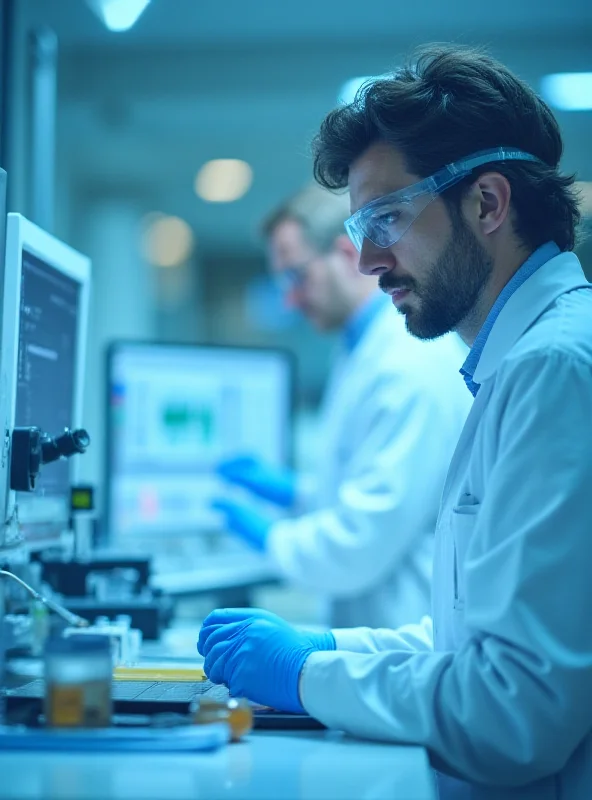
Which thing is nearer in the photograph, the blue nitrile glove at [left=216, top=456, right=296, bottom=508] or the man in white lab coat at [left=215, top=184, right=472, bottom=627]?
the man in white lab coat at [left=215, top=184, right=472, bottom=627]

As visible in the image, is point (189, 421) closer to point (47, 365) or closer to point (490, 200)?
point (47, 365)

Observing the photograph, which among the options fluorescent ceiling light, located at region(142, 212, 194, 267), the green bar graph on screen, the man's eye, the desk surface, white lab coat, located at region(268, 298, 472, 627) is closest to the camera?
the desk surface

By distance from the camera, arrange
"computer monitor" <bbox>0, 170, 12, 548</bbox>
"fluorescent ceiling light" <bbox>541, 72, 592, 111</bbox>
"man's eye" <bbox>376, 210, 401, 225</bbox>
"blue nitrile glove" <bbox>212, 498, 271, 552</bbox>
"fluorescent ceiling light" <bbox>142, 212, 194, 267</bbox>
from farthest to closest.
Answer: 1. "fluorescent ceiling light" <bbox>142, 212, 194, 267</bbox>
2. "fluorescent ceiling light" <bbox>541, 72, 592, 111</bbox>
3. "blue nitrile glove" <bbox>212, 498, 271, 552</bbox>
4. "man's eye" <bbox>376, 210, 401, 225</bbox>
5. "computer monitor" <bbox>0, 170, 12, 548</bbox>

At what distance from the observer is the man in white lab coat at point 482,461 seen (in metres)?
0.92

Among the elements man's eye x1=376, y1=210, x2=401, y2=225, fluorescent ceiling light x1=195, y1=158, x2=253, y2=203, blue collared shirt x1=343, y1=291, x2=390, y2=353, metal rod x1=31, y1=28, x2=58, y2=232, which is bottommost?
man's eye x1=376, y1=210, x2=401, y2=225

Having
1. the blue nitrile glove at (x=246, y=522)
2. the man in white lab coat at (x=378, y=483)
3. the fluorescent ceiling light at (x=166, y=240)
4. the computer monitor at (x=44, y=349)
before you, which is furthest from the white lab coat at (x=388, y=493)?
the fluorescent ceiling light at (x=166, y=240)

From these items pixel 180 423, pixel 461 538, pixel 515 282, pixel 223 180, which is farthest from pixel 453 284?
pixel 223 180

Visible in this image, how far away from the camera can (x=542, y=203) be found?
1.24 m

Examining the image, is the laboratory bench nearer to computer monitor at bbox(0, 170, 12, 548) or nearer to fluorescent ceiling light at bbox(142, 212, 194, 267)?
computer monitor at bbox(0, 170, 12, 548)

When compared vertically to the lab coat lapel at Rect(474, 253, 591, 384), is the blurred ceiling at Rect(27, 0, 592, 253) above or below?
above

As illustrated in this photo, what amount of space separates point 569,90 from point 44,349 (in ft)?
8.86

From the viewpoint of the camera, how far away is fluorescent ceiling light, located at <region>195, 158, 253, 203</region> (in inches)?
202

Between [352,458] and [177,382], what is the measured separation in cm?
64

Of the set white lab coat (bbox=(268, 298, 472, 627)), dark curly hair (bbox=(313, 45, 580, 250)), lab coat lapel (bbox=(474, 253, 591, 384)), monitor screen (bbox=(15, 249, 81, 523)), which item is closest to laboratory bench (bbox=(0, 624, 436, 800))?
lab coat lapel (bbox=(474, 253, 591, 384))
